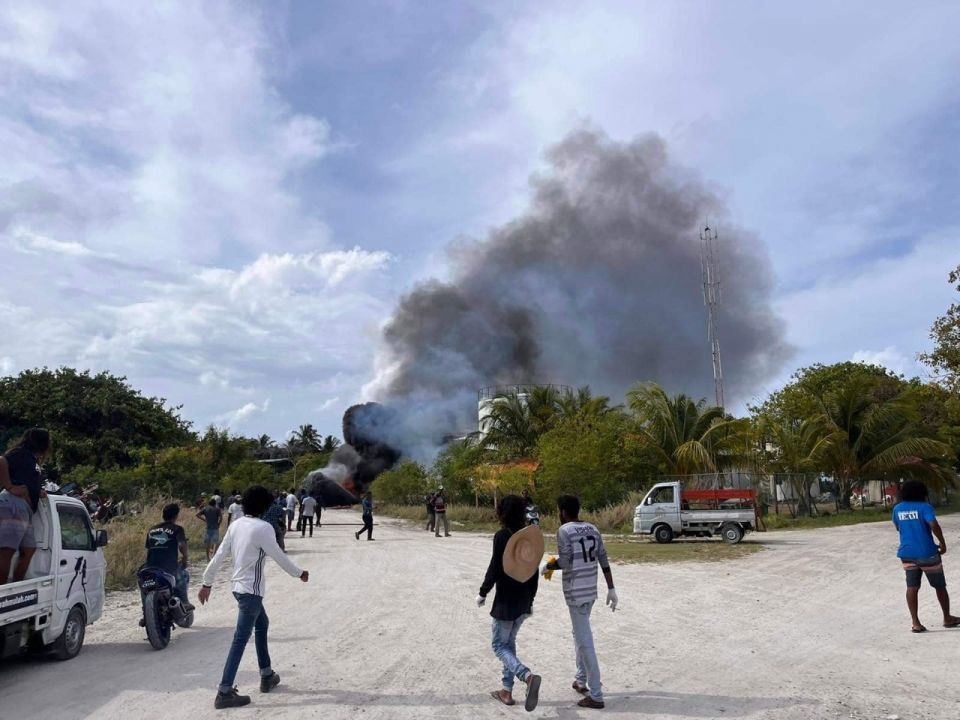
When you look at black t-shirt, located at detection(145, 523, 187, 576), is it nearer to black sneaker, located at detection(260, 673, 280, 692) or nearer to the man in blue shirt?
black sneaker, located at detection(260, 673, 280, 692)

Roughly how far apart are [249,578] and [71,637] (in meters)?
3.27

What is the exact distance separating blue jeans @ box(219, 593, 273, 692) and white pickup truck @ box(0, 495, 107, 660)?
7.40ft

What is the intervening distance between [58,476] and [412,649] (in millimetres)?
31470

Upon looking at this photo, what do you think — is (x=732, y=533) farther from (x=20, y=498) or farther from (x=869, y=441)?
(x=20, y=498)

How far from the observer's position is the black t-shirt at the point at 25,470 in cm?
718

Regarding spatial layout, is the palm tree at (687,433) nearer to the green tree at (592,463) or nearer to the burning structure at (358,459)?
the green tree at (592,463)

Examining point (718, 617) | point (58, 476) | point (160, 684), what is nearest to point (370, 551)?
point (718, 617)

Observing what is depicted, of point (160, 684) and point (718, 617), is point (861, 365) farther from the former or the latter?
point (160, 684)

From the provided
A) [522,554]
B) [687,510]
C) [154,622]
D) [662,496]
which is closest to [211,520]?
[154,622]

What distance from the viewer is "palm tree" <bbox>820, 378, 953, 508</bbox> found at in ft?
105

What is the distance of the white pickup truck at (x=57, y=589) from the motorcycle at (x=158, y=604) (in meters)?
0.59

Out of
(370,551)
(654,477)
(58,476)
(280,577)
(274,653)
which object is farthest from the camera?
(58,476)

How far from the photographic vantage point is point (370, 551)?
20094 mm

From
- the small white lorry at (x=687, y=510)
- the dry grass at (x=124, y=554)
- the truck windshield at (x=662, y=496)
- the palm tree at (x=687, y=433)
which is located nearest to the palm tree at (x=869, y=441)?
the palm tree at (x=687, y=433)
